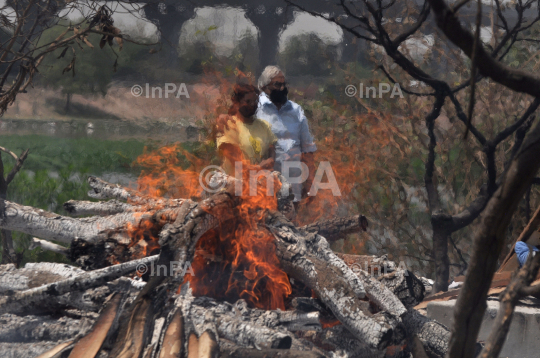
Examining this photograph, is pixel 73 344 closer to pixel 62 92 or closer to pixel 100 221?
pixel 100 221

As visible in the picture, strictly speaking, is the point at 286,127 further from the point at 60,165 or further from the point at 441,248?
the point at 60,165

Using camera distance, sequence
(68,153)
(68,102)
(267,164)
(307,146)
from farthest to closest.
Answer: (68,153)
(68,102)
(307,146)
(267,164)

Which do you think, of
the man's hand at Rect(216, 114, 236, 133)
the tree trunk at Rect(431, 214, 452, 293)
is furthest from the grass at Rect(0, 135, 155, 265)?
the tree trunk at Rect(431, 214, 452, 293)

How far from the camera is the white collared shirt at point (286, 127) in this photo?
3.79 m

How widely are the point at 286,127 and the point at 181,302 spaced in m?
1.67

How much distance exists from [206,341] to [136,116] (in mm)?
4568

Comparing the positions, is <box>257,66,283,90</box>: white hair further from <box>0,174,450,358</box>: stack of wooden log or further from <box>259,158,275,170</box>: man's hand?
<box>0,174,450,358</box>: stack of wooden log

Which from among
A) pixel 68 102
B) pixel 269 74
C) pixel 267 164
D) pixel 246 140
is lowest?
pixel 267 164

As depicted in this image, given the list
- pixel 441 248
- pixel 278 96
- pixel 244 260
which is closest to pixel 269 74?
pixel 278 96

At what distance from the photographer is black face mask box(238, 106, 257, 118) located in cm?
355

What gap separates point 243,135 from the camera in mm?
3576

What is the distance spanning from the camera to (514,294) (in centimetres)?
128

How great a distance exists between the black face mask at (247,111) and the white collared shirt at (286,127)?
23 cm

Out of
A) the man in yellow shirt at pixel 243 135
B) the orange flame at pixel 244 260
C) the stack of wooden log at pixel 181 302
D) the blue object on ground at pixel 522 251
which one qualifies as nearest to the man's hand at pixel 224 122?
the man in yellow shirt at pixel 243 135
